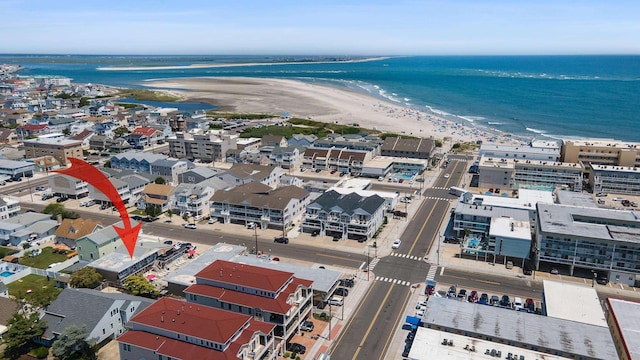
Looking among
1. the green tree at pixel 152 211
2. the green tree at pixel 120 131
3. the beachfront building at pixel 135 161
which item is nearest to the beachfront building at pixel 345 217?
the green tree at pixel 152 211

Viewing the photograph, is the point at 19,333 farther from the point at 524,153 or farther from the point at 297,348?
the point at 524,153

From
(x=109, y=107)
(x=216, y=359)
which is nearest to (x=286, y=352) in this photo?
(x=216, y=359)

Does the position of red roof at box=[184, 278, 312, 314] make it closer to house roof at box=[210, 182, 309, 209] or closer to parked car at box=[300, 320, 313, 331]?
parked car at box=[300, 320, 313, 331]

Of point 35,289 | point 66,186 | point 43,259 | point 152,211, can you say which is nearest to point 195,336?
point 35,289

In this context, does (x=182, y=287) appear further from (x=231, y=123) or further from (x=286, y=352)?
(x=231, y=123)

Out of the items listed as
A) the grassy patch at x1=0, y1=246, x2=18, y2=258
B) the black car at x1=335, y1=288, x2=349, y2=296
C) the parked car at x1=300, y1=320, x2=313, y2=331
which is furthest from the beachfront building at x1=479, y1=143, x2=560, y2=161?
the grassy patch at x1=0, y1=246, x2=18, y2=258
